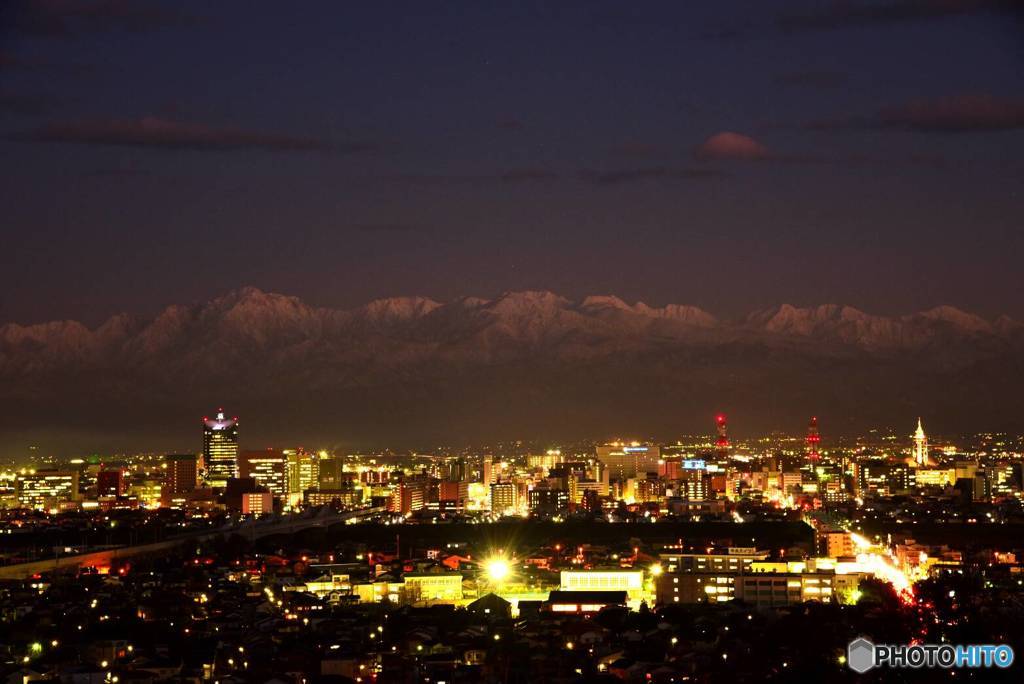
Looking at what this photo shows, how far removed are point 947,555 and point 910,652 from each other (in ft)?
70.0

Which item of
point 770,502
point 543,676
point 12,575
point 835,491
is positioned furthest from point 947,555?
point 835,491

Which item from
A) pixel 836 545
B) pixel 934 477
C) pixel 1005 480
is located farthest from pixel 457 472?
pixel 836 545

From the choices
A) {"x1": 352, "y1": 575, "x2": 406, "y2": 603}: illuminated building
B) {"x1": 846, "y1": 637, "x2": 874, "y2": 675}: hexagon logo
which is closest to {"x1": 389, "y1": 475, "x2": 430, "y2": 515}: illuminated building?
{"x1": 352, "y1": 575, "x2": 406, "y2": 603}: illuminated building

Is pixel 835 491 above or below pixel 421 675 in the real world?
above

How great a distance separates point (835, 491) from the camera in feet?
219

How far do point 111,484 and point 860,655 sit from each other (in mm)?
60757

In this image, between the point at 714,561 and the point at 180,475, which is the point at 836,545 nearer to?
the point at 714,561

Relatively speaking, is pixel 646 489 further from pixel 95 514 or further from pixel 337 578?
pixel 337 578

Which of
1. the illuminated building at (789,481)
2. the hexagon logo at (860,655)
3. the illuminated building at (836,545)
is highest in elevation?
the illuminated building at (789,481)

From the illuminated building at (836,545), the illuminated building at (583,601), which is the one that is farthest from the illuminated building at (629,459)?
the illuminated building at (583,601)

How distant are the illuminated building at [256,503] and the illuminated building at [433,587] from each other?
3494 centimetres

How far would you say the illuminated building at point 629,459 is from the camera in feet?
281

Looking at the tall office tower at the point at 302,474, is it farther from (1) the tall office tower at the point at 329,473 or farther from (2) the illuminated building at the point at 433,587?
(2) the illuminated building at the point at 433,587

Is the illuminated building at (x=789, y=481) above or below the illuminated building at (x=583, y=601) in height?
above
